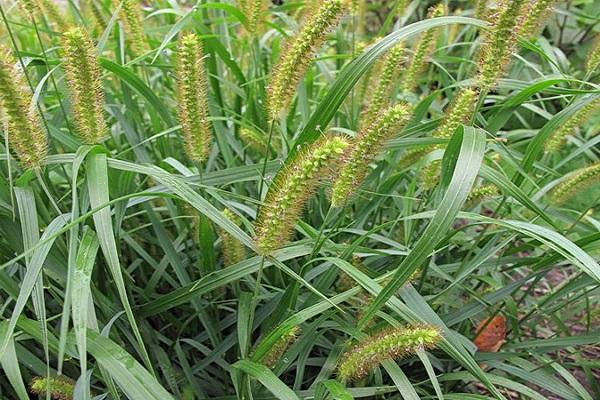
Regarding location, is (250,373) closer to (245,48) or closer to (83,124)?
(83,124)

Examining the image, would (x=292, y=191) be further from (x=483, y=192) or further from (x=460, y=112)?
(x=483, y=192)

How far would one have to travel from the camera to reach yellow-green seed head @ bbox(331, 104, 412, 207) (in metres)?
1.43

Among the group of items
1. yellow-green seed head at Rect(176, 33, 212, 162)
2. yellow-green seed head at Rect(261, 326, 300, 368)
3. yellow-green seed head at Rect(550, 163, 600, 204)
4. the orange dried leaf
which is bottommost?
the orange dried leaf

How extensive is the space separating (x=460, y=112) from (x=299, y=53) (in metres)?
0.49

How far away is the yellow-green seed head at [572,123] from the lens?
2096 mm

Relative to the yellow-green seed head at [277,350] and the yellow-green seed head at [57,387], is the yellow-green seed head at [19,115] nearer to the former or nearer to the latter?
the yellow-green seed head at [57,387]

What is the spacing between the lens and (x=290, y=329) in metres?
1.60

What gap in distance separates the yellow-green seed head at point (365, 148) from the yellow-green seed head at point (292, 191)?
0.08 meters

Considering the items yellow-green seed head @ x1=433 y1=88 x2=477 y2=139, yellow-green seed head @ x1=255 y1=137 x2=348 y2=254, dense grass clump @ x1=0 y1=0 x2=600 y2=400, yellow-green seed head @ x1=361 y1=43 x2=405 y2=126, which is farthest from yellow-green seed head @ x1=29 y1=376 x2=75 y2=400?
yellow-green seed head @ x1=433 y1=88 x2=477 y2=139

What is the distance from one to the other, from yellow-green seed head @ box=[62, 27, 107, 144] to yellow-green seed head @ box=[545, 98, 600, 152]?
1.44m

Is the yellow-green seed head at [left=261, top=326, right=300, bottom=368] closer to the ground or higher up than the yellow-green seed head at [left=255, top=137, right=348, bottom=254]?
closer to the ground

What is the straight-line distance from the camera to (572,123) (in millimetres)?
2172

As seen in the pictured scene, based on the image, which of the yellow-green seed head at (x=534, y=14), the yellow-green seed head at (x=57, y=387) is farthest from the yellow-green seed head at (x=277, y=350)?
the yellow-green seed head at (x=534, y=14)

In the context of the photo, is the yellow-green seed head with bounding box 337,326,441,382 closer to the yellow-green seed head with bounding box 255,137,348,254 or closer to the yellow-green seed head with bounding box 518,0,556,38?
the yellow-green seed head with bounding box 255,137,348,254
